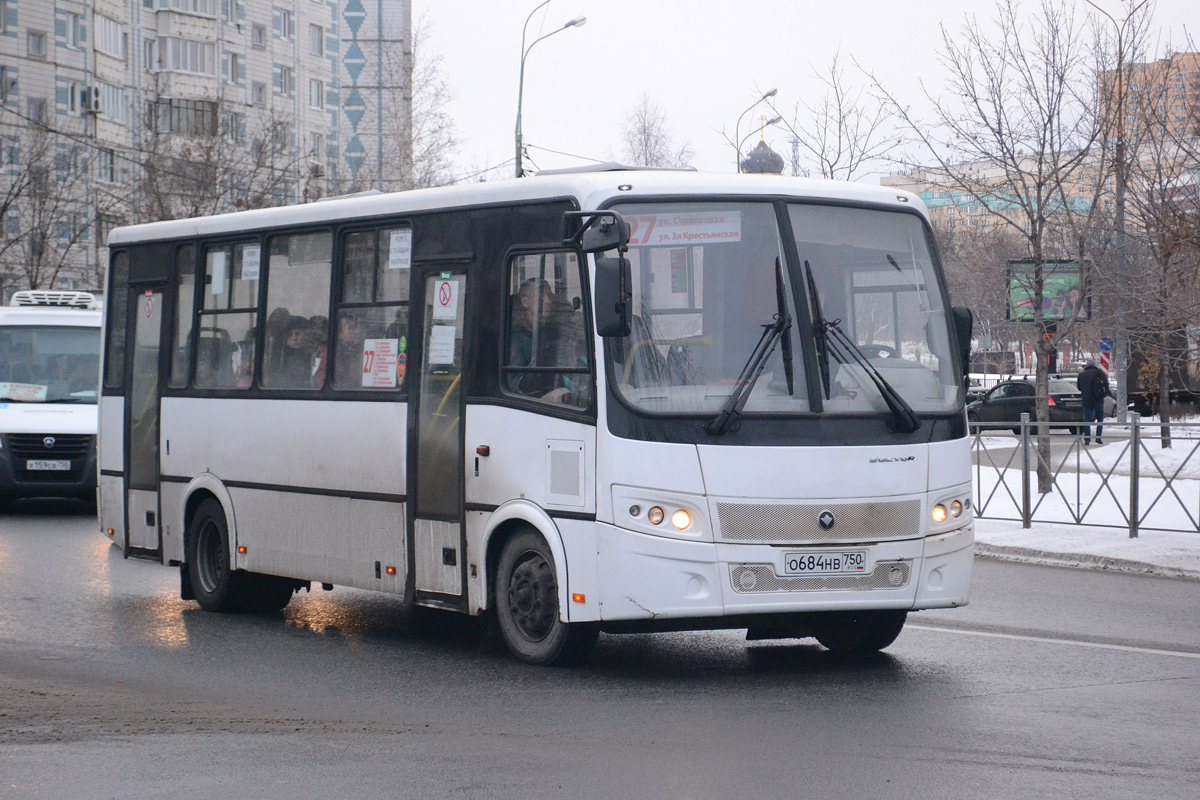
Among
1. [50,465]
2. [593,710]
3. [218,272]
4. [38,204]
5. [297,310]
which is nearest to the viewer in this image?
[593,710]

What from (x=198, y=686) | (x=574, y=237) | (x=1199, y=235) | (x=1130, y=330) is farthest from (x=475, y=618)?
(x=1130, y=330)

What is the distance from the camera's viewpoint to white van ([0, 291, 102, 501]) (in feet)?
62.3

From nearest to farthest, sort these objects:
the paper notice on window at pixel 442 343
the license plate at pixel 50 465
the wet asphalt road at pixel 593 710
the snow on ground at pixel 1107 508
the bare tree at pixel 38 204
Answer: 1. the wet asphalt road at pixel 593 710
2. the paper notice on window at pixel 442 343
3. the snow on ground at pixel 1107 508
4. the license plate at pixel 50 465
5. the bare tree at pixel 38 204

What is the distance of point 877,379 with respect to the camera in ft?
27.9

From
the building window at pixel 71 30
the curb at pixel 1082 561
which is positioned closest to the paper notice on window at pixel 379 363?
the curb at pixel 1082 561

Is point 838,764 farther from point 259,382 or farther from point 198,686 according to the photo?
point 259,382

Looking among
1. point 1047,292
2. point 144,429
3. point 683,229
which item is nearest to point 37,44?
point 1047,292

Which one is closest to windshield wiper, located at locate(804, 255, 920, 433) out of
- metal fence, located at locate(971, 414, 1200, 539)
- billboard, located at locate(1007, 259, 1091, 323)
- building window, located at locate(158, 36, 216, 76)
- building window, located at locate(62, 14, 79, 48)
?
metal fence, located at locate(971, 414, 1200, 539)

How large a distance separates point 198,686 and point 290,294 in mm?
3238

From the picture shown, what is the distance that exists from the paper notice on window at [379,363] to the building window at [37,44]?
53601 mm

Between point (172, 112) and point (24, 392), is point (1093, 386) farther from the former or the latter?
point (172, 112)

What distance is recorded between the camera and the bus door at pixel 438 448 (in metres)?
9.19

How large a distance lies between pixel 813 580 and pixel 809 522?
0.95 feet

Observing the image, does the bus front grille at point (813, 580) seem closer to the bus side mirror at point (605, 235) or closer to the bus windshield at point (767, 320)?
the bus windshield at point (767, 320)
